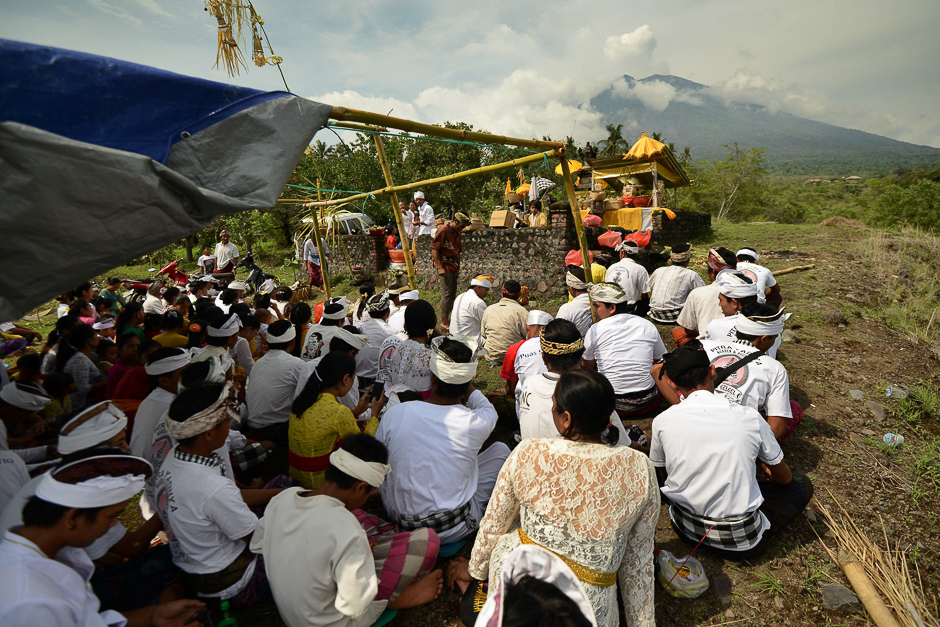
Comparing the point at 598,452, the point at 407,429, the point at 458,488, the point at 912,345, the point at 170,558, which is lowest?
the point at 912,345

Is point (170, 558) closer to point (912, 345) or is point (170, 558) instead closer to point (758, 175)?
point (912, 345)

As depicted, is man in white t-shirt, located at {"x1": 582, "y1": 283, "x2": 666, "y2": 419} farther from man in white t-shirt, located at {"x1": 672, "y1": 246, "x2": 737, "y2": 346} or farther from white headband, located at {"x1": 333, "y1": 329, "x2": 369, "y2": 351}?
white headband, located at {"x1": 333, "y1": 329, "x2": 369, "y2": 351}

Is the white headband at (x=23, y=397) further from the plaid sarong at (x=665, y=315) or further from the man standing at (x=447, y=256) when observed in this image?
the plaid sarong at (x=665, y=315)

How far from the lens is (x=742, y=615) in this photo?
2.35 m

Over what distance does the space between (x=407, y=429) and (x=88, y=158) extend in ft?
6.53

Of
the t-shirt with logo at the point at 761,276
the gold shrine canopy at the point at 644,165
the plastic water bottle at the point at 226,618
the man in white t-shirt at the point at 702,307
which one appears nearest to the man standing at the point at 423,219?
the gold shrine canopy at the point at 644,165

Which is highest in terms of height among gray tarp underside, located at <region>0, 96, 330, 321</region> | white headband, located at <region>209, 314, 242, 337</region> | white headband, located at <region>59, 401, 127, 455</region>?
gray tarp underside, located at <region>0, 96, 330, 321</region>

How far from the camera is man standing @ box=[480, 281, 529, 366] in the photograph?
534cm

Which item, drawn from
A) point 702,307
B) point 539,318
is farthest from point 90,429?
point 702,307

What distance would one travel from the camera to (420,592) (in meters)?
2.42

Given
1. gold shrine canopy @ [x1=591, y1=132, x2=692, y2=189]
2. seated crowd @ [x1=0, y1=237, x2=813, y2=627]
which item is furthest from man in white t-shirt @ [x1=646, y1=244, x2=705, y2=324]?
gold shrine canopy @ [x1=591, y1=132, x2=692, y2=189]

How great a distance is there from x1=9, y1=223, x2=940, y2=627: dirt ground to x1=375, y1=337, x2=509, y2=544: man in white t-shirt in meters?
0.47

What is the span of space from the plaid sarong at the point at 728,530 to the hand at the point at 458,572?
4.62ft

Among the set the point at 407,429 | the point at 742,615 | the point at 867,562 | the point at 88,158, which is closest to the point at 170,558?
the point at 407,429
